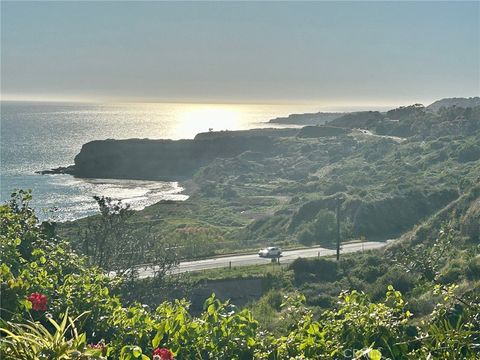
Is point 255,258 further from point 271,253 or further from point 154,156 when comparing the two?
point 154,156

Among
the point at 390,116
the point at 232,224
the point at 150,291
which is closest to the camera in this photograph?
the point at 150,291

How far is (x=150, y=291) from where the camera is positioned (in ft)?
75.3

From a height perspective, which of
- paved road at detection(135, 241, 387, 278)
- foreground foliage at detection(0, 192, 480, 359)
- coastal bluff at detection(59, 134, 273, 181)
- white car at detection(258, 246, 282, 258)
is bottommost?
paved road at detection(135, 241, 387, 278)

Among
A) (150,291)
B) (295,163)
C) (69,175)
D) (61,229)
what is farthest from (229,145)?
(150,291)

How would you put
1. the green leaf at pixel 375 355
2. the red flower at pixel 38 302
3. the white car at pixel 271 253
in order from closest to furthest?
the green leaf at pixel 375 355 < the red flower at pixel 38 302 < the white car at pixel 271 253

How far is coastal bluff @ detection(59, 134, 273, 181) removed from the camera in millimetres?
105625

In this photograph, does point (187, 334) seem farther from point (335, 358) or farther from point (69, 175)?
point (69, 175)

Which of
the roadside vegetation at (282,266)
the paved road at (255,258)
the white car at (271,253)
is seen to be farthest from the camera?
the white car at (271,253)

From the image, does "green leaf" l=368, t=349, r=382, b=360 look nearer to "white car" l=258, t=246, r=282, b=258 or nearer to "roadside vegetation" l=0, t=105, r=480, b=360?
"roadside vegetation" l=0, t=105, r=480, b=360

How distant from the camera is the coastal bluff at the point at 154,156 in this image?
105625mm

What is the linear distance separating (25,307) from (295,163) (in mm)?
92981

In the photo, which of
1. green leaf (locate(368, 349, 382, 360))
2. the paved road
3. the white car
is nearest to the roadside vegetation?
green leaf (locate(368, 349, 382, 360))

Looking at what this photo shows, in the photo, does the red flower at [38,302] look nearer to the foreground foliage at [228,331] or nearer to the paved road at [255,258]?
the foreground foliage at [228,331]

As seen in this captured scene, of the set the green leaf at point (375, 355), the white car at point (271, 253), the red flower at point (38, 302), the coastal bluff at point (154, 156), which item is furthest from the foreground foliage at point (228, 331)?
the coastal bluff at point (154, 156)
